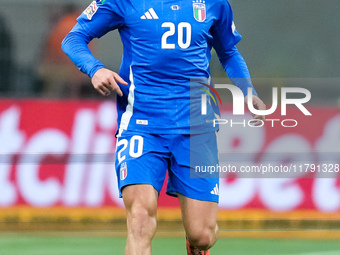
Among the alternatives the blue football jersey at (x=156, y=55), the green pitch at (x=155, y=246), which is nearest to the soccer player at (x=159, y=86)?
the blue football jersey at (x=156, y=55)

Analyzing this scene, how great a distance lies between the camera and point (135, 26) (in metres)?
4.41

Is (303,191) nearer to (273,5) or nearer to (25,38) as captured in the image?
(273,5)

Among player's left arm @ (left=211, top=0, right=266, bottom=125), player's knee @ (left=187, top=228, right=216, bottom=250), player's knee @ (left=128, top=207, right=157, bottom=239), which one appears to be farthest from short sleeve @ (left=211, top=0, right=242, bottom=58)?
player's knee @ (left=128, top=207, right=157, bottom=239)

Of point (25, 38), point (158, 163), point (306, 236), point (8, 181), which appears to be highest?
point (25, 38)

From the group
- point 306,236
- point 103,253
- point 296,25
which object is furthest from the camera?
point 296,25

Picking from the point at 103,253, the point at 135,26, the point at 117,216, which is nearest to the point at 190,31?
the point at 135,26

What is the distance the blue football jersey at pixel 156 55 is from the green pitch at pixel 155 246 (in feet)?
6.40

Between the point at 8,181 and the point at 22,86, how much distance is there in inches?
32.7

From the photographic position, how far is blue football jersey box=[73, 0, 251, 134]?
4.39m

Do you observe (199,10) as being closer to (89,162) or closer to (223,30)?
(223,30)

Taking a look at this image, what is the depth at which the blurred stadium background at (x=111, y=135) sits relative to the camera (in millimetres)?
7117

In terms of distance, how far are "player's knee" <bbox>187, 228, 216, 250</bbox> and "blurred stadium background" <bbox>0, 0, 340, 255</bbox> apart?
2265mm

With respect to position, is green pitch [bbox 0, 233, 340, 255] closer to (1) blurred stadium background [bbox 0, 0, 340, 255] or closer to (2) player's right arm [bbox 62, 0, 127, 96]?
(1) blurred stadium background [bbox 0, 0, 340, 255]

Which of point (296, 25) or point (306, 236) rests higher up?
point (296, 25)
